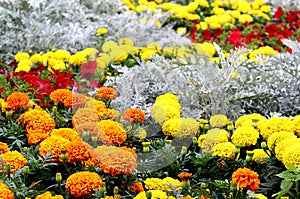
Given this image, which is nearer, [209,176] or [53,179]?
[53,179]

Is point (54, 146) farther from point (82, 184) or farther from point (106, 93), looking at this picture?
point (106, 93)

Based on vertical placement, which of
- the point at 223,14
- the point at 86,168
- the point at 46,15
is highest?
the point at 86,168

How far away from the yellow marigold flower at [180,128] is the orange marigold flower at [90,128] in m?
0.43

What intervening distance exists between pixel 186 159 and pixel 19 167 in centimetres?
76

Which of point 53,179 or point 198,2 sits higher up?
point 53,179

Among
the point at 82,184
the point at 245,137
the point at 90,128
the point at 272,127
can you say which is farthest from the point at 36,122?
the point at 272,127

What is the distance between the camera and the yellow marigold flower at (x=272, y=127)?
273 centimetres

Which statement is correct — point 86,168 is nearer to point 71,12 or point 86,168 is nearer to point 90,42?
point 90,42

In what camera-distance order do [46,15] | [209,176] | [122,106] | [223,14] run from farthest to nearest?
[223,14], [46,15], [122,106], [209,176]

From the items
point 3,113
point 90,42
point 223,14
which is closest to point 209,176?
point 3,113

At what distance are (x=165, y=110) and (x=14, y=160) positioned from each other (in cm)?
94

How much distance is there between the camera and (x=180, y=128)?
9.64ft

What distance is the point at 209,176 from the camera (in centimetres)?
266

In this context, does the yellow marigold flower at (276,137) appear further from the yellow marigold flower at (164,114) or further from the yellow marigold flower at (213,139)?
the yellow marigold flower at (164,114)
